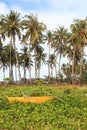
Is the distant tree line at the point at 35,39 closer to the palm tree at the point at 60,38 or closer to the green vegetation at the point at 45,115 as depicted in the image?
the palm tree at the point at 60,38

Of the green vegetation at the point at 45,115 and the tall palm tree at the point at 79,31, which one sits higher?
the tall palm tree at the point at 79,31

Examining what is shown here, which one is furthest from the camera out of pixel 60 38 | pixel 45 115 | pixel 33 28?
pixel 60 38

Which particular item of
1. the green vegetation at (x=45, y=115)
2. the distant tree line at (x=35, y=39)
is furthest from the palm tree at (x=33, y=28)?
the green vegetation at (x=45, y=115)

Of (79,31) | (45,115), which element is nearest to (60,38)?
(79,31)

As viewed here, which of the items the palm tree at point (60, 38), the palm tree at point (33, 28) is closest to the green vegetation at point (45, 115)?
the palm tree at point (33, 28)

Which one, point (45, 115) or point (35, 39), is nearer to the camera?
point (45, 115)

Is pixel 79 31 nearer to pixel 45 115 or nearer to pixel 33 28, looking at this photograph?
pixel 33 28

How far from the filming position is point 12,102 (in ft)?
72.0

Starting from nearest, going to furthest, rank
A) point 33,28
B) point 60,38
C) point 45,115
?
1. point 45,115
2. point 33,28
3. point 60,38

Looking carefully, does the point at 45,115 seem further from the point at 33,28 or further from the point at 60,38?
the point at 60,38

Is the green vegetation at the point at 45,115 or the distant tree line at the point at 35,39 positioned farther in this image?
the distant tree line at the point at 35,39

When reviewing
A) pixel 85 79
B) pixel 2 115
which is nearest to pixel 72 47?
pixel 85 79

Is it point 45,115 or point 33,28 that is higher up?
point 33,28

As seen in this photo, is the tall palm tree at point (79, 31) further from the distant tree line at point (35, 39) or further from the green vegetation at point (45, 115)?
the green vegetation at point (45, 115)
